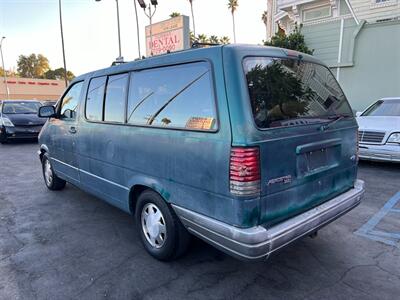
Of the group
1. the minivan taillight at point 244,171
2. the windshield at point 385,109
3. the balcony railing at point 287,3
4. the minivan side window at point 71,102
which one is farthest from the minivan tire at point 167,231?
the balcony railing at point 287,3

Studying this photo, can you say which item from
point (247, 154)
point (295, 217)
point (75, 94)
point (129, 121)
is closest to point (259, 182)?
point (247, 154)

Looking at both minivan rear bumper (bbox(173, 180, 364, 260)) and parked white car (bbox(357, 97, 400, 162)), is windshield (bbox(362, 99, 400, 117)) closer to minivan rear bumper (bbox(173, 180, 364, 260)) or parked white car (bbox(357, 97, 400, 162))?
parked white car (bbox(357, 97, 400, 162))

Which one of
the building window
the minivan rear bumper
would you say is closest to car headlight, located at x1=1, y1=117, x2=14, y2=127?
the minivan rear bumper

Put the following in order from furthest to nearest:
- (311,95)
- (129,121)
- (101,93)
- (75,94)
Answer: (75,94)
(101,93)
(129,121)
(311,95)

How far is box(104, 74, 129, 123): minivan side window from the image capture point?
3400 millimetres

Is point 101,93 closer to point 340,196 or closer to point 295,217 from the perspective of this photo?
point 295,217

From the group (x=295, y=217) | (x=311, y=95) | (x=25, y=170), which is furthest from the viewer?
(x=25, y=170)

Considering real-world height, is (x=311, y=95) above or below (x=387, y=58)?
below

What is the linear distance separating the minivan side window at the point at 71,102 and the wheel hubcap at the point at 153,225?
1981 millimetres

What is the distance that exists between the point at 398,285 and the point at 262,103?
6.50 ft

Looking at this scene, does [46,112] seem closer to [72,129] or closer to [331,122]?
[72,129]

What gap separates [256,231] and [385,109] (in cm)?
668

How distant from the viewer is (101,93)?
3.85 m

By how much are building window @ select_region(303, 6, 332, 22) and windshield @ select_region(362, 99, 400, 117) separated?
8726 millimetres
